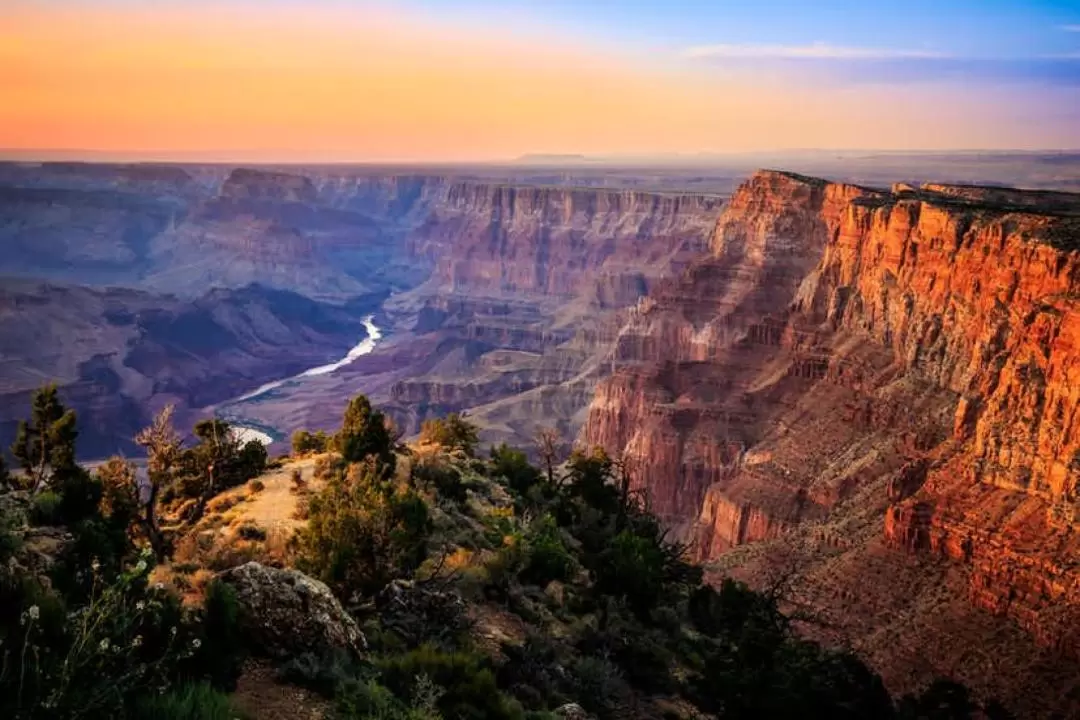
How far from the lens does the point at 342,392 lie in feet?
428

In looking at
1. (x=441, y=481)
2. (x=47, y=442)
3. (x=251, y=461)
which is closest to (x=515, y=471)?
(x=441, y=481)

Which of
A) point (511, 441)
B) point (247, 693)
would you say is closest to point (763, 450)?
point (511, 441)

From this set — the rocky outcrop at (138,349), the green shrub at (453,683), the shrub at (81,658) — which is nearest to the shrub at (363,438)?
the green shrub at (453,683)

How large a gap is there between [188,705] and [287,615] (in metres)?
3.85

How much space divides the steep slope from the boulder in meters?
23.9

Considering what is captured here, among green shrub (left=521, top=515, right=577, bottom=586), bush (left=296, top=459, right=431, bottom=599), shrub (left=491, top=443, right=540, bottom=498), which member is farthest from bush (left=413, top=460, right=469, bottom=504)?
bush (left=296, top=459, right=431, bottom=599)

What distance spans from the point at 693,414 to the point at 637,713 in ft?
160

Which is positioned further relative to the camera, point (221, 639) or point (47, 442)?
point (47, 442)

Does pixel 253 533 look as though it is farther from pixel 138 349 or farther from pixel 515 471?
pixel 138 349

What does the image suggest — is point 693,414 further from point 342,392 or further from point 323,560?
point 342,392

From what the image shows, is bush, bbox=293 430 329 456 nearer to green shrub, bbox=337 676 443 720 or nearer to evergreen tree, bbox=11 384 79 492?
evergreen tree, bbox=11 384 79 492

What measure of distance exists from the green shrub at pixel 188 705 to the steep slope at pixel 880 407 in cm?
2681

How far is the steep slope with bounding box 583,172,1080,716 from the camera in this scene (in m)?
32.6

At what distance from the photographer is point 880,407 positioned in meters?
49.5
